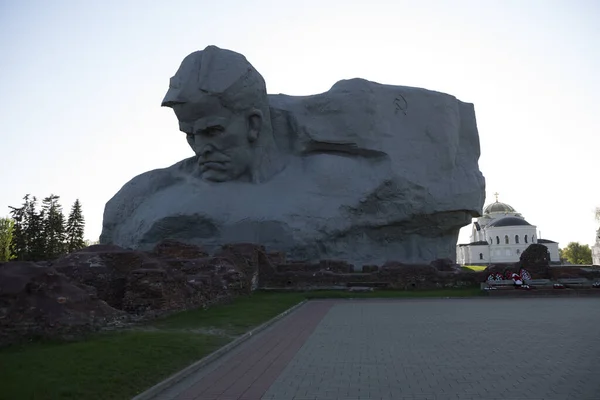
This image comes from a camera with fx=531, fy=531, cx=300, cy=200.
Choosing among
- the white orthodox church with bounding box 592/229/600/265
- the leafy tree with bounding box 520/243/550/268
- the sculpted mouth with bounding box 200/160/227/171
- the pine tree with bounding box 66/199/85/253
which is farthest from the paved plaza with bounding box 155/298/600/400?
the white orthodox church with bounding box 592/229/600/265

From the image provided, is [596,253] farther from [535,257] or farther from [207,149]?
[207,149]

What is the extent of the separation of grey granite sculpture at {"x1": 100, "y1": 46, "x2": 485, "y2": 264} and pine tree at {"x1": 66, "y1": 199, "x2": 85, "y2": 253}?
2524 cm

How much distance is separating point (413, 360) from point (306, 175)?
22.2m

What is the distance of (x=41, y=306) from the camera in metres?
8.01

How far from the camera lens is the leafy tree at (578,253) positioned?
8300 centimetres

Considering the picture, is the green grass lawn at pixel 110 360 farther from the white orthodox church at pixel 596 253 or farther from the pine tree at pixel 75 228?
the white orthodox church at pixel 596 253

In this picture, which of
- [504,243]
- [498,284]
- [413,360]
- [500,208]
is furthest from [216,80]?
[500,208]

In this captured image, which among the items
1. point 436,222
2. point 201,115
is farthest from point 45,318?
point 436,222

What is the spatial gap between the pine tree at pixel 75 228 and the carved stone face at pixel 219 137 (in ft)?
101

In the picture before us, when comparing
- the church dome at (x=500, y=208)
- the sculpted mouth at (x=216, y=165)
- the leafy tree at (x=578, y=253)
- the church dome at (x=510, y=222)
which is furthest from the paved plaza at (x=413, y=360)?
the church dome at (x=500, y=208)

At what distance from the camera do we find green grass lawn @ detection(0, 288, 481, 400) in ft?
17.4

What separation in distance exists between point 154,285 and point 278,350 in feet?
14.2

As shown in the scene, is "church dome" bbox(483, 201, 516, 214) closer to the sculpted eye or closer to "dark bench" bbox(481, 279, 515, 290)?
the sculpted eye

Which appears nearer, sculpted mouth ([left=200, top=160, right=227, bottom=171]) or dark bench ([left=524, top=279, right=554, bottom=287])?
dark bench ([left=524, top=279, right=554, bottom=287])
